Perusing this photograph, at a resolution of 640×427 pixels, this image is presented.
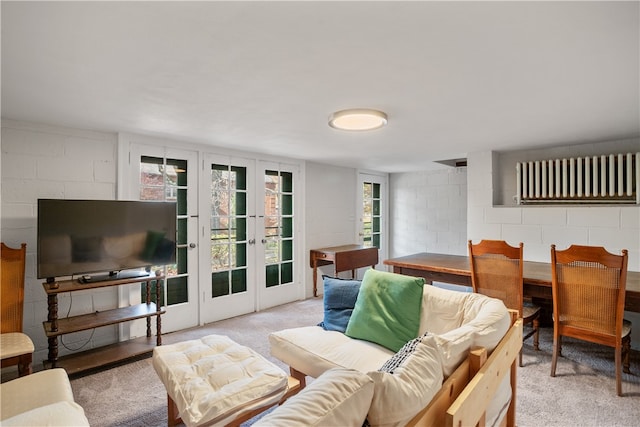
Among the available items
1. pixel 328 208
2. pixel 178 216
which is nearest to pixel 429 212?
pixel 328 208

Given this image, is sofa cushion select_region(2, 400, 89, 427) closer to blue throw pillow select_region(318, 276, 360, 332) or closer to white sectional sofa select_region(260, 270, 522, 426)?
white sectional sofa select_region(260, 270, 522, 426)

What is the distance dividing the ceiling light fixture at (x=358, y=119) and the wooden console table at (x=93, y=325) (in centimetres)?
205

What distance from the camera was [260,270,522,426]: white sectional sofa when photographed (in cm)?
95

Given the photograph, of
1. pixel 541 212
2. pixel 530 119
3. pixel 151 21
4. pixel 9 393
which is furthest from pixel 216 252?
pixel 541 212

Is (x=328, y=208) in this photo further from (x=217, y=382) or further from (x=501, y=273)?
(x=217, y=382)

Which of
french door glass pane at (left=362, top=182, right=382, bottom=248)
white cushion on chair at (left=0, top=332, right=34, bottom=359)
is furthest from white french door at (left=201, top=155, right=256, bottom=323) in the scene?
french door glass pane at (left=362, top=182, right=382, bottom=248)

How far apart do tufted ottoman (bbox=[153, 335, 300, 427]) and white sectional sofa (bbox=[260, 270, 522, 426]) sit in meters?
0.26

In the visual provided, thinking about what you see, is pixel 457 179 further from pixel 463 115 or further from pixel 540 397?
pixel 540 397

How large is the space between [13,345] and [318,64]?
257cm

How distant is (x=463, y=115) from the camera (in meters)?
2.48

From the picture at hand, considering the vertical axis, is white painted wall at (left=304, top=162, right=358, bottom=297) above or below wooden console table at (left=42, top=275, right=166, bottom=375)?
above

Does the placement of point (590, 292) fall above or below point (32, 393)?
above

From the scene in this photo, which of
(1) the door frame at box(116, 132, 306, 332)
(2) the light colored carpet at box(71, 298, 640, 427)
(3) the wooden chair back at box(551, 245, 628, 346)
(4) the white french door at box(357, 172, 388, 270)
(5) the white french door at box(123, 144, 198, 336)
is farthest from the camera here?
(4) the white french door at box(357, 172, 388, 270)

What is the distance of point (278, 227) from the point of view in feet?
14.6
